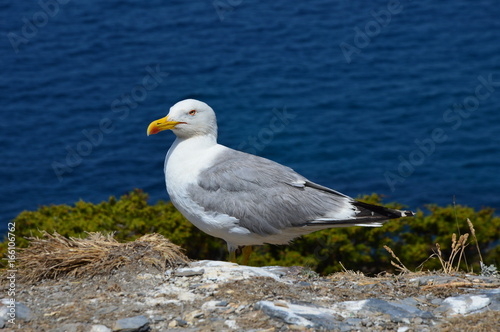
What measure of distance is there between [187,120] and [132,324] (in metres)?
2.59

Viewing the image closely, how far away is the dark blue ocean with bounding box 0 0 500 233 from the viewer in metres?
12.8

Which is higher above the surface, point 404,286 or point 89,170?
point 404,286

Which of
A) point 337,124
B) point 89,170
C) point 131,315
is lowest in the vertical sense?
point 89,170

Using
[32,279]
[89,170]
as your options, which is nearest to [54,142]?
[89,170]

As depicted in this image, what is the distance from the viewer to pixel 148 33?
16359 millimetres

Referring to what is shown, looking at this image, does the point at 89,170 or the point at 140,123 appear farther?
the point at 140,123

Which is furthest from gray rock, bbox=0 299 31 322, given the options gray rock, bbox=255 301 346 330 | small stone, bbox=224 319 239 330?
gray rock, bbox=255 301 346 330

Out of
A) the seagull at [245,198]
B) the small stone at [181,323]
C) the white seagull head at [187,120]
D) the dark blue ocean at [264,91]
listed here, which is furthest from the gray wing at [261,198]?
the dark blue ocean at [264,91]

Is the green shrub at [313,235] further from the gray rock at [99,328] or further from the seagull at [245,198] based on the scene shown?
the gray rock at [99,328]

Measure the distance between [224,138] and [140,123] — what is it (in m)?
1.69

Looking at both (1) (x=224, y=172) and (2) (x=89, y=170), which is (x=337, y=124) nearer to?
(2) (x=89, y=170)

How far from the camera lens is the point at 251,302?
5270 mm

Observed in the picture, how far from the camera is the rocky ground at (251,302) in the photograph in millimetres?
4988

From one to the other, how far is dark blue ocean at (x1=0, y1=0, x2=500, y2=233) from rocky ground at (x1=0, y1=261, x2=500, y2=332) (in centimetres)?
609
